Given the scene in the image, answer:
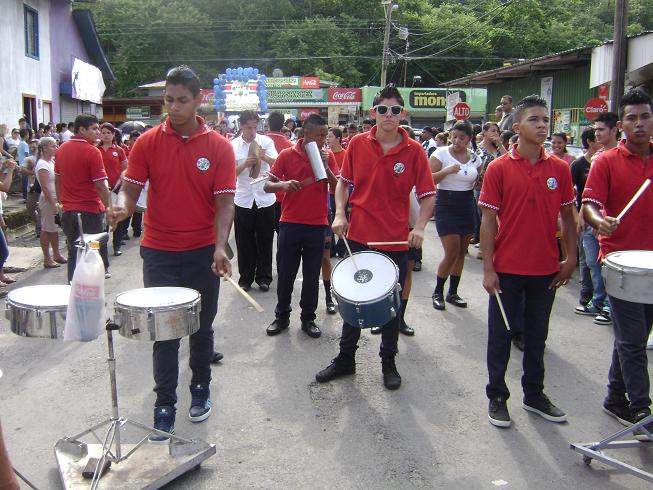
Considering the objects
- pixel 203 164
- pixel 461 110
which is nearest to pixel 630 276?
pixel 203 164

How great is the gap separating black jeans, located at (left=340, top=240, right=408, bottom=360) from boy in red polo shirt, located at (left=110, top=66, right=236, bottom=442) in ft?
4.36

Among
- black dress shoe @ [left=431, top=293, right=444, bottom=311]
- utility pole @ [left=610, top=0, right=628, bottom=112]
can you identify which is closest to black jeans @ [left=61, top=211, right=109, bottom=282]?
A: black dress shoe @ [left=431, top=293, right=444, bottom=311]

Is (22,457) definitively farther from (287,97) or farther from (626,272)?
(287,97)

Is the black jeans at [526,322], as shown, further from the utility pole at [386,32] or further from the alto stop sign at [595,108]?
the utility pole at [386,32]

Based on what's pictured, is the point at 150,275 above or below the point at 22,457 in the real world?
above

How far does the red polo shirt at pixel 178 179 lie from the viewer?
13.8ft

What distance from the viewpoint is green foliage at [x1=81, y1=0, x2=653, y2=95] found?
5566 centimetres

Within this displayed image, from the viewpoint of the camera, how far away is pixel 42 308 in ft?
11.3

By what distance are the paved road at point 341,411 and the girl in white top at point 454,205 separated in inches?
26.8

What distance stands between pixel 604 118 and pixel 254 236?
4231mm

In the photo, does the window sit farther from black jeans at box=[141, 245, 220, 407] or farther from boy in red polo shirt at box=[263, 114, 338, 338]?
black jeans at box=[141, 245, 220, 407]

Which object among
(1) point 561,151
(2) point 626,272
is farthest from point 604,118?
(2) point 626,272

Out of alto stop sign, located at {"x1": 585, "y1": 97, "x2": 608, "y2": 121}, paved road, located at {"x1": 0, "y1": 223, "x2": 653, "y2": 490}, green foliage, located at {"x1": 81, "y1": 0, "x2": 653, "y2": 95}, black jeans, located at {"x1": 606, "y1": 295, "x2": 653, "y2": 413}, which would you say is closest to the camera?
paved road, located at {"x1": 0, "y1": 223, "x2": 653, "y2": 490}

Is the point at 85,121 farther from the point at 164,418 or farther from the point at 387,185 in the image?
the point at 164,418
